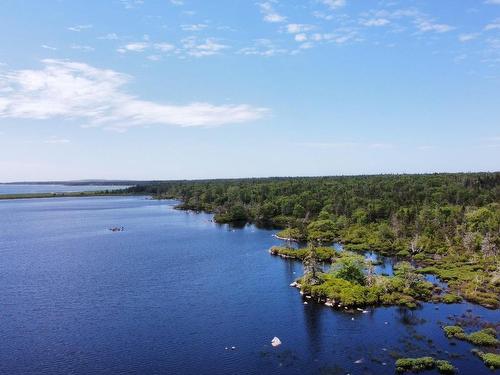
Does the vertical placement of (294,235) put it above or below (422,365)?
above

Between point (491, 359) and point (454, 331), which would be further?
point (454, 331)

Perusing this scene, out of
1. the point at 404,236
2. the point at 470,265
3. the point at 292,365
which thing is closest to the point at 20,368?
the point at 292,365

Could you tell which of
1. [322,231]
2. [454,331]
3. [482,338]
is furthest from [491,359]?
[322,231]

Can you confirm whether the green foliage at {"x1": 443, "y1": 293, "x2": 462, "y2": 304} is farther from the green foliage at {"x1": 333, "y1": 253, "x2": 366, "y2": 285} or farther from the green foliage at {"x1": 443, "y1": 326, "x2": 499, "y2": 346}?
the green foliage at {"x1": 333, "y1": 253, "x2": 366, "y2": 285}

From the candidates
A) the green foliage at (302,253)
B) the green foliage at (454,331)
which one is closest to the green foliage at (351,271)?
the green foliage at (454,331)

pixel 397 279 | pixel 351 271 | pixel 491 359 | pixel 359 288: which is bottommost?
pixel 491 359

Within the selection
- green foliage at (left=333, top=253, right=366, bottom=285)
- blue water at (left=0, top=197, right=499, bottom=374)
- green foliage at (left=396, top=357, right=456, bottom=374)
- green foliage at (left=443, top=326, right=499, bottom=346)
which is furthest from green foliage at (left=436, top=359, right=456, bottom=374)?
green foliage at (left=333, top=253, right=366, bottom=285)

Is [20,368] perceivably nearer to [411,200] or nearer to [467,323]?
[467,323]

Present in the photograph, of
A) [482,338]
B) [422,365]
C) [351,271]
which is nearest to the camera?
[422,365]

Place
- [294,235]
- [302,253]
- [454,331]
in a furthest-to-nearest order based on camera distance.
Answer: [294,235] → [302,253] → [454,331]

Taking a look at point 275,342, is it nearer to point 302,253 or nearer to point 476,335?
point 476,335
